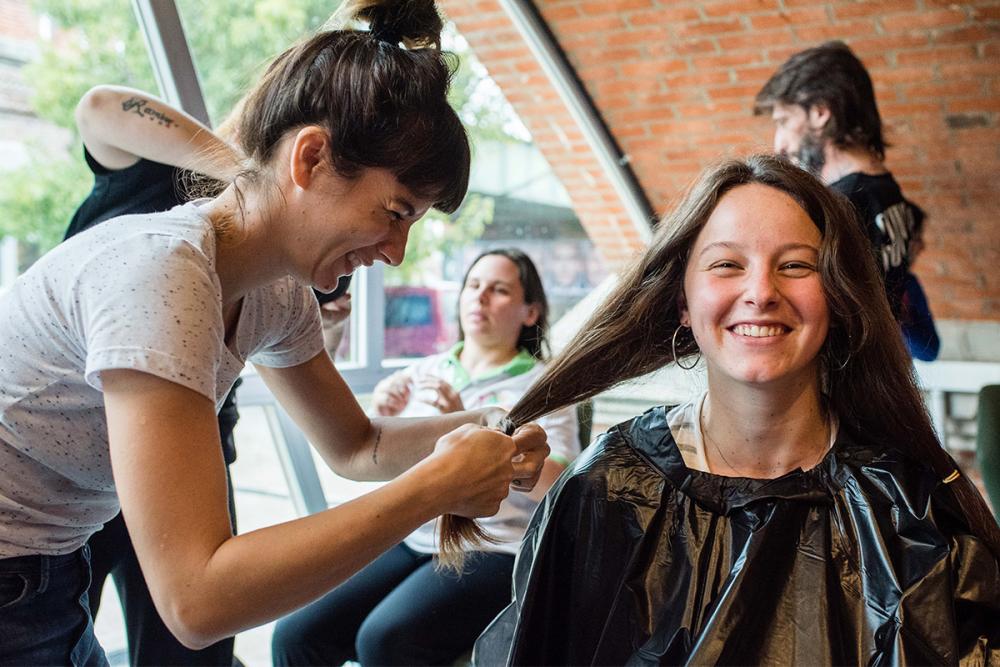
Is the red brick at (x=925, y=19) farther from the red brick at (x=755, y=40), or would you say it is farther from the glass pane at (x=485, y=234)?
the glass pane at (x=485, y=234)

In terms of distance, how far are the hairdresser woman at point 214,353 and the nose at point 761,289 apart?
1.38ft

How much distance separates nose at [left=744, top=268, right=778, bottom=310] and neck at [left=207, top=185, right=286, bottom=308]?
71 centimetres

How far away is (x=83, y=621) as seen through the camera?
1.26 metres

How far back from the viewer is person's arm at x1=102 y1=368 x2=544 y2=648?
959 millimetres

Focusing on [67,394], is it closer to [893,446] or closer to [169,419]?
[169,419]

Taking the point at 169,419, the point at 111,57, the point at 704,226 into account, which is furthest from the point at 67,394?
the point at 111,57

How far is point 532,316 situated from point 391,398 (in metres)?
0.47

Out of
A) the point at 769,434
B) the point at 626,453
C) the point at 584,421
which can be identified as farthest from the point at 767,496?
the point at 584,421

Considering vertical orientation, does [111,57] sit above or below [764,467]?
above

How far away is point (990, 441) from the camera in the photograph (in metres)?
2.09

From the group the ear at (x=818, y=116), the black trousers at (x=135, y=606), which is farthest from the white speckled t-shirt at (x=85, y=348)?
the ear at (x=818, y=116)

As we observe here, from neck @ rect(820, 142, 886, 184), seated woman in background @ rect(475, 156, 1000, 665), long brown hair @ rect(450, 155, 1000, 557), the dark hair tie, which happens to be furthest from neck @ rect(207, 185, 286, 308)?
neck @ rect(820, 142, 886, 184)

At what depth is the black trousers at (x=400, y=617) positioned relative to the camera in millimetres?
2113

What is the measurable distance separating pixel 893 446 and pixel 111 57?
7.49ft
